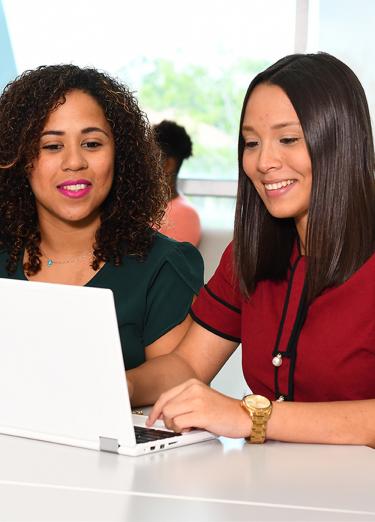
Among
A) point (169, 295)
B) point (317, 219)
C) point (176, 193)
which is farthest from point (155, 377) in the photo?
point (176, 193)

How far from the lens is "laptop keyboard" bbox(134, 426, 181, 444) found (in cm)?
157

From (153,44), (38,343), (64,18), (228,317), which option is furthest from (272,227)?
(64,18)

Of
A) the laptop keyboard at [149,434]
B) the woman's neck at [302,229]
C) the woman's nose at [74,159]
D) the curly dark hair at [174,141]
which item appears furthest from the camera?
the curly dark hair at [174,141]

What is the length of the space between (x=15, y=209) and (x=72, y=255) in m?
0.19

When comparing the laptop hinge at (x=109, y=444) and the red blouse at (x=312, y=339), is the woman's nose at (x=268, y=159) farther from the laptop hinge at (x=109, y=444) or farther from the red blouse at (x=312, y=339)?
the laptop hinge at (x=109, y=444)

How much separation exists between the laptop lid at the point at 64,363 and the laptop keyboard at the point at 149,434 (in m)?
0.07

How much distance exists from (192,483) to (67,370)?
0.27 metres

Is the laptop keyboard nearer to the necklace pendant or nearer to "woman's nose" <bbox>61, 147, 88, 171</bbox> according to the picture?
the necklace pendant

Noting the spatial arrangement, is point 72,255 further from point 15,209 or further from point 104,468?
point 104,468

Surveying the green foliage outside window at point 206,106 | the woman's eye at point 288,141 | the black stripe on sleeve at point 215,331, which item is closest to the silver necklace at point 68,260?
the black stripe on sleeve at point 215,331

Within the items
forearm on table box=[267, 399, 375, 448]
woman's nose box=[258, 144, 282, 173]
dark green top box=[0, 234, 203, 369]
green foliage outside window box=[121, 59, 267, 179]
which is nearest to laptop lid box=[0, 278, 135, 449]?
forearm on table box=[267, 399, 375, 448]

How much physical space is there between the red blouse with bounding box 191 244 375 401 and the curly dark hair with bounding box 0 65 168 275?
0.45 meters

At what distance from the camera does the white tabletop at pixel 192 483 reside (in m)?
1.25

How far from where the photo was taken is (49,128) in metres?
2.26
